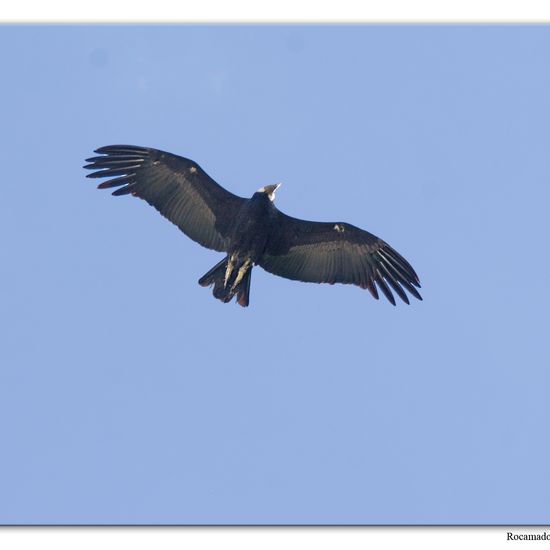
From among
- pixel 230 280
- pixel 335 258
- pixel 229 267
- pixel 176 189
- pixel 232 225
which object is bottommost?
pixel 230 280

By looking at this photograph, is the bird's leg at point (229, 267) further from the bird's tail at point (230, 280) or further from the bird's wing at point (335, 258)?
the bird's wing at point (335, 258)

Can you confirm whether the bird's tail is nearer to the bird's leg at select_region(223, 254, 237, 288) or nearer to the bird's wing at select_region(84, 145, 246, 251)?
the bird's leg at select_region(223, 254, 237, 288)

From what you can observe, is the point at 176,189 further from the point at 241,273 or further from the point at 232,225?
the point at 241,273

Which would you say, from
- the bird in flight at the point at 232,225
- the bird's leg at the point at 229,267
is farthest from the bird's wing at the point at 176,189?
the bird's leg at the point at 229,267

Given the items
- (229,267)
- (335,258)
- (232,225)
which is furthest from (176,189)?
(335,258)

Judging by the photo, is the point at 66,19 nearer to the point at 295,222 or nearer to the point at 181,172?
the point at 181,172

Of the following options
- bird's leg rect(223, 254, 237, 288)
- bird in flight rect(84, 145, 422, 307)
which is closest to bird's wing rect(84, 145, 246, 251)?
bird in flight rect(84, 145, 422, 307)
